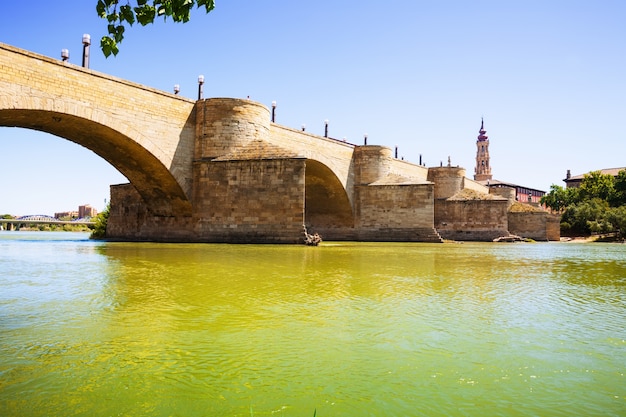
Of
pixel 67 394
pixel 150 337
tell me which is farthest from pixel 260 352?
pixel 67 394

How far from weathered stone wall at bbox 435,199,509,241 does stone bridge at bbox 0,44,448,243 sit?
601 inches

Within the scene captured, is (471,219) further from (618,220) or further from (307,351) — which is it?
(307,351)

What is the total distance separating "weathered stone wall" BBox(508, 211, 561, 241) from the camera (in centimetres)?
4350

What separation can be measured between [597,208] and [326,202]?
3080 cm

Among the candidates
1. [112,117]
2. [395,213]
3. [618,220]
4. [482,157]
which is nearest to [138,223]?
[112,117]

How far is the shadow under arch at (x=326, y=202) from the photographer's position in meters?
30.8

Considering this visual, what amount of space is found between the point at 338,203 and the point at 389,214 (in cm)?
337

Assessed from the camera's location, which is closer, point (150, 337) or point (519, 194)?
point (150, 337)

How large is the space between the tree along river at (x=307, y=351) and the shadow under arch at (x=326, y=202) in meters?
24.2

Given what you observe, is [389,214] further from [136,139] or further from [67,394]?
[67,394]

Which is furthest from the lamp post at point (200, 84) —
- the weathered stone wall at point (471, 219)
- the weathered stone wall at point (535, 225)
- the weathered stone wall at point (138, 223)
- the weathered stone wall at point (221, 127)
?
the weathered stone wall at point (535, 225)

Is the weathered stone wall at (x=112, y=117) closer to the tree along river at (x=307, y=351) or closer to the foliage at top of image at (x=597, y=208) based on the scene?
the tree along river at (x=307, y=351)

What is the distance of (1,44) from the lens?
14094 mm

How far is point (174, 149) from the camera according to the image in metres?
20.5
